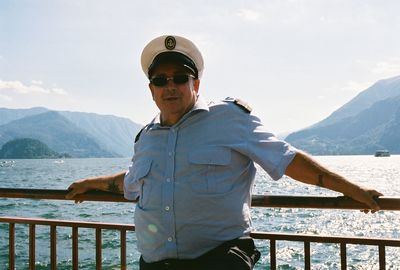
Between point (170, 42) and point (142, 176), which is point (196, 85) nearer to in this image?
point (170, 42)

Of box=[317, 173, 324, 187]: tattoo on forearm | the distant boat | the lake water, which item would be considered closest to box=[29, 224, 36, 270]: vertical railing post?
box=[317, 173, 324, 187]: tattoo on forearm

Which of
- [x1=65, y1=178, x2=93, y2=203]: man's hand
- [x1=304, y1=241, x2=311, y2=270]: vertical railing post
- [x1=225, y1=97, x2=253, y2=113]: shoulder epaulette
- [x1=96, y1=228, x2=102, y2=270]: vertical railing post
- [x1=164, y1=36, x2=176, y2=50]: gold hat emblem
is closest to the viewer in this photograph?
[x1=225, y1=97, x2=253, y2=113]: shoulder epaulette

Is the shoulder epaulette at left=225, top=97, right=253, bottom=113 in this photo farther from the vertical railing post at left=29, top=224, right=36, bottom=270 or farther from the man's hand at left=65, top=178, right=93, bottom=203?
the vertical railing post at left=29, top=224, right=36, bottom=270

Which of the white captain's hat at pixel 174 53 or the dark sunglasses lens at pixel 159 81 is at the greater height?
the white captain's hat at pixel 174 53

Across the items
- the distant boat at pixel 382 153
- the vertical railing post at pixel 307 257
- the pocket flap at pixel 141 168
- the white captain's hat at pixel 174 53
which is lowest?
the distant boat at pixel 382 153

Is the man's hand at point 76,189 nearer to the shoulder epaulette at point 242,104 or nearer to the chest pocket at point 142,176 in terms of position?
the chest pocket at point 142,176

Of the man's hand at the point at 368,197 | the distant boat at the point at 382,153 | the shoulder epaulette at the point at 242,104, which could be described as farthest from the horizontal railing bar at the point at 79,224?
the distant boat at the point at 382,153

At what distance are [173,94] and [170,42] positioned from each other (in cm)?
34

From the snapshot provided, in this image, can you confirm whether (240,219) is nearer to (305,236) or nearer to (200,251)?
(200,251)

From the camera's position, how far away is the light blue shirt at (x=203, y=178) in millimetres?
2334

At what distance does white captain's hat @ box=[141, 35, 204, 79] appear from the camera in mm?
2605

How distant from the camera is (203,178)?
237 cm

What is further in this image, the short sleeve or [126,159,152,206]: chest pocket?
[126,159,152,206]: chest pocket

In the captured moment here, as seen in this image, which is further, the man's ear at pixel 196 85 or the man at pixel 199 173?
the man's ear at pixel 196 85
